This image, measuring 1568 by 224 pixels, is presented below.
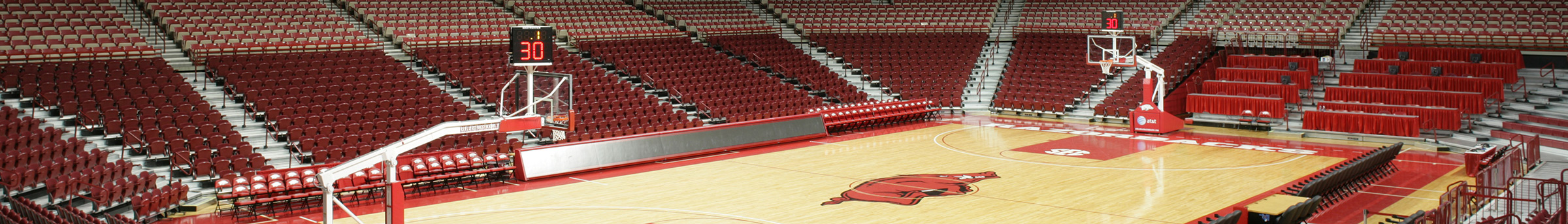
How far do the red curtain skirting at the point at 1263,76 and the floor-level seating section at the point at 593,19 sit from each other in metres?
12.9

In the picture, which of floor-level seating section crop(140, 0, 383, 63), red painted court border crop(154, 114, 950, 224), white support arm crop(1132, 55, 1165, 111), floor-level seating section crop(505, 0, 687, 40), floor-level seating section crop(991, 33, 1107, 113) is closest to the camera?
red painted court border crop(154, 114, 950, 224)

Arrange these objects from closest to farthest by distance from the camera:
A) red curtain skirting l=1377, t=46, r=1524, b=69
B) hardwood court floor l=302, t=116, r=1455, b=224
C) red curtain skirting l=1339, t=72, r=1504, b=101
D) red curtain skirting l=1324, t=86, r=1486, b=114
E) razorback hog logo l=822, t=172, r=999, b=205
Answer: hardwood court floor l=302, t=116, r=1455, b=224 → razorback hog logo l=822, t=172, r=999, b=205 → red curtain skirting l=1324, t=86, r=1486, b=114 → red curtain skirting l=1339, t=72, r=1504, b=101 → red curtain skirting l=1377, t=46, r=1524, b=69

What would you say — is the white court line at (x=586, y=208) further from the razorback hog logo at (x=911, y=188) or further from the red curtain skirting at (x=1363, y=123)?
the red curtain skirting at (x=1363, y=123)

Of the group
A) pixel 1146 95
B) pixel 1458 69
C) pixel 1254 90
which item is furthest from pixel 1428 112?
pixel 1146 95

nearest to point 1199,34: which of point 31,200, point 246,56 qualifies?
point 246,56

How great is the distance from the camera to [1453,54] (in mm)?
24938

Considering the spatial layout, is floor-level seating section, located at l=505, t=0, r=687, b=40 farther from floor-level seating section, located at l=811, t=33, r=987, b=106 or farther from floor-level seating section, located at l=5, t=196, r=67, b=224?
floor-level seating section, located at l=5, t=196, r=67, b=224

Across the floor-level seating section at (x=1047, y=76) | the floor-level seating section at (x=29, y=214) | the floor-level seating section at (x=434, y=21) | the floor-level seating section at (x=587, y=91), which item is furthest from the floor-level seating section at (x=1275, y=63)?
the floor-level seating section at (x=29, y=214)

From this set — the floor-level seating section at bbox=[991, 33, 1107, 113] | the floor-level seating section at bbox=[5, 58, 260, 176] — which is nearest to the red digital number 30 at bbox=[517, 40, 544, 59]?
the floor-level seating section at bbox=[5, 58, 260, 176]

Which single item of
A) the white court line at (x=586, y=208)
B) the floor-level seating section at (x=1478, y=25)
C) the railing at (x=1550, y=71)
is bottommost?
the white court line at (x=586, y=208)

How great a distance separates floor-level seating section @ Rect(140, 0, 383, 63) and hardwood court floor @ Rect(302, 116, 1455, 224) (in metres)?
9.09

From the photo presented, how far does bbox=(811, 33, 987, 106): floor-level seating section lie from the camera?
28.8 metres

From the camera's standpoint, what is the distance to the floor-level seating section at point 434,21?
2541 cm

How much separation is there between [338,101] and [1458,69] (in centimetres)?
2112
